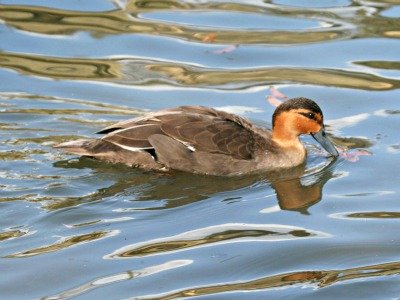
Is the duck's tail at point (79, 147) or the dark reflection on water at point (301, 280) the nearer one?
the dark reflection on water at point (301, 280)

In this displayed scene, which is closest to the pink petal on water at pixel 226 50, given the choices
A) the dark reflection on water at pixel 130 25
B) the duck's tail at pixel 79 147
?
the dark reflection on water at pixel 130 25

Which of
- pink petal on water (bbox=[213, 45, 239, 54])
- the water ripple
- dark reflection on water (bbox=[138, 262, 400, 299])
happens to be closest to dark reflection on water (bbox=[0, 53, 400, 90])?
pink petal on water (bbox=[213, 45, 239, 54])

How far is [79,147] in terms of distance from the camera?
34.5ft

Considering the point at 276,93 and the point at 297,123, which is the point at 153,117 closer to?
the point at 297,123

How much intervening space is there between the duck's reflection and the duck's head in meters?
0.28

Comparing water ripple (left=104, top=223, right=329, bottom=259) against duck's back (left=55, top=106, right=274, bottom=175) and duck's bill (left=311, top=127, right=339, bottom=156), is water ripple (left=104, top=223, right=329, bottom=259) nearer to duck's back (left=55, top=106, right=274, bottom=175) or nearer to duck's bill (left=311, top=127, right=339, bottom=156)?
duck's back (left=55, top=106, right=274, bottom=175)

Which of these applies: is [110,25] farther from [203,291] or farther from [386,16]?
[203,291]

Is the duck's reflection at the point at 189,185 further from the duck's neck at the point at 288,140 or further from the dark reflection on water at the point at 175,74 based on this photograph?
the dark reflection on water at the point at 175,74

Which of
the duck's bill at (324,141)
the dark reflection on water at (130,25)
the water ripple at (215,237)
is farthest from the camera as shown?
the dark reflection on water at (130,25)

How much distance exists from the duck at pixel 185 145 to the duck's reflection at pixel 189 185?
9 centimetres

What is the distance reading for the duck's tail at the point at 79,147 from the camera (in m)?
10.5

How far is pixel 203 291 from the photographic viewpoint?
7.71m

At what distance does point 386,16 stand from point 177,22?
8.55 ft

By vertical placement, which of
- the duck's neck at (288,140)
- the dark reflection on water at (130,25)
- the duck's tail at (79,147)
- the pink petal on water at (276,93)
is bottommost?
the duck's neck at (288,140)
